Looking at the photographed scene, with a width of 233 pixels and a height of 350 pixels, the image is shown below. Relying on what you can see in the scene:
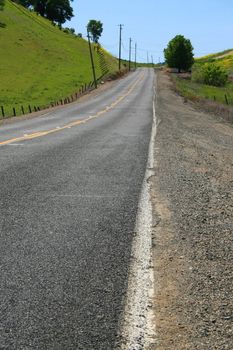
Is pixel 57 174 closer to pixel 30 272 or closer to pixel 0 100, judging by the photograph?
pixel 30 272

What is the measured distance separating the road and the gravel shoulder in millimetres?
355

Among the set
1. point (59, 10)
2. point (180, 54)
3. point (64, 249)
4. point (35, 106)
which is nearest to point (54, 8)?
point (59, 10)

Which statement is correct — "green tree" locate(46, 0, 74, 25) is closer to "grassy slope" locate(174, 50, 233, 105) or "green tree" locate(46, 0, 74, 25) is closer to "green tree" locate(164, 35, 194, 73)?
"green tree" locate(164, 35, 194, 73)

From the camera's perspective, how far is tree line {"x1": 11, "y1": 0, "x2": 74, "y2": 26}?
154 m

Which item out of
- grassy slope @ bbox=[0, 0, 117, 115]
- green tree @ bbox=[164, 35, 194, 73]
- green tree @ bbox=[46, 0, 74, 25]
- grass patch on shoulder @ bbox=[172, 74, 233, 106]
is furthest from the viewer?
green tree @ bbox=[46, 0, 74, 25]

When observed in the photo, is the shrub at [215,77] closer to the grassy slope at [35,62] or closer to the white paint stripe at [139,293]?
the grassy slope at [35,62]

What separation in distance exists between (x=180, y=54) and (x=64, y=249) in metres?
137

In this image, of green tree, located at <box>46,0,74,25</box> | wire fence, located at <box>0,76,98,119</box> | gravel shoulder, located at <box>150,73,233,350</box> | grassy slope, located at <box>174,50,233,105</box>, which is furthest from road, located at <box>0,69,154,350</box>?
green tree, located at <box>46,0,74,25</box>

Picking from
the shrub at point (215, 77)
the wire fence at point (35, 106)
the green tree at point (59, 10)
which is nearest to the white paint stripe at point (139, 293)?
the wire fence at point (35, 106)

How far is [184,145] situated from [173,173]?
17.1ft

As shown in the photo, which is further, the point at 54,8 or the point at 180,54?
the point at 54,8

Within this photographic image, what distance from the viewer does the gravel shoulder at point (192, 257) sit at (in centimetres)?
342

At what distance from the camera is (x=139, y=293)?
402 cm

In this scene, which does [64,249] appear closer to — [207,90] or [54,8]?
[207,90]
